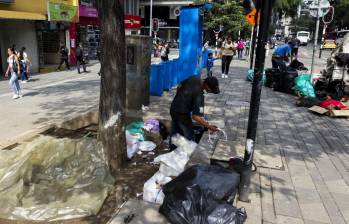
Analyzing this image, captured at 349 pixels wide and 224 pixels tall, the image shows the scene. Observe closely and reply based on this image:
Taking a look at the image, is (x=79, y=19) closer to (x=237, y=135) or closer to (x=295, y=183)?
(x=237, y=135)

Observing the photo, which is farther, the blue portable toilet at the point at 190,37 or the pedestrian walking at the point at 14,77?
the blue portable toilet at the point at 190,37

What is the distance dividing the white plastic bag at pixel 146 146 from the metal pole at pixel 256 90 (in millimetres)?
2241

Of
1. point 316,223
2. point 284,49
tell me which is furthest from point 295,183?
point 284,49

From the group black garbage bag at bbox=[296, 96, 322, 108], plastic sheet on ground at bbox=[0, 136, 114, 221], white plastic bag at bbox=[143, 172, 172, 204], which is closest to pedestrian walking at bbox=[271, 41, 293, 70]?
black garbage bag at bbox=[296, 96, 322, 108]

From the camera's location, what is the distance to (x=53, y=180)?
436cm

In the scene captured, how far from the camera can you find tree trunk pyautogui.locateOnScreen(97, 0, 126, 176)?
15.1 feet

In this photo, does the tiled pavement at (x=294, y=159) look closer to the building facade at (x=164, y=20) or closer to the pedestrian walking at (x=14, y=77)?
the pedestrian walking at (x=14, y=77)

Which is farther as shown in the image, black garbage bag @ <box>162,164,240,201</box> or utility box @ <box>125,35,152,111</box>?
utility box @ <box>125,35,152,111</box>

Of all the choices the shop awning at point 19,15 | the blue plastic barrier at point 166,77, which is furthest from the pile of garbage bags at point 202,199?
the shop awning at point 19,15

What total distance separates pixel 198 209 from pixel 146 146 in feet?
9.31

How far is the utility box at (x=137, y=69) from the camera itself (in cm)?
827

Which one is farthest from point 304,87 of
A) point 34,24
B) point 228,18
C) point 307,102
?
point 228,18

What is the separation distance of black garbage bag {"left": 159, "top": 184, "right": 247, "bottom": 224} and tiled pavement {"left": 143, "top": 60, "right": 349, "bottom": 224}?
2.05 feet

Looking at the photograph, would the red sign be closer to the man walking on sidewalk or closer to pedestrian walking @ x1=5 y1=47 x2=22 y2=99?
pedestrian walking @ x1=5 y1=47 x2=22 y2=99
